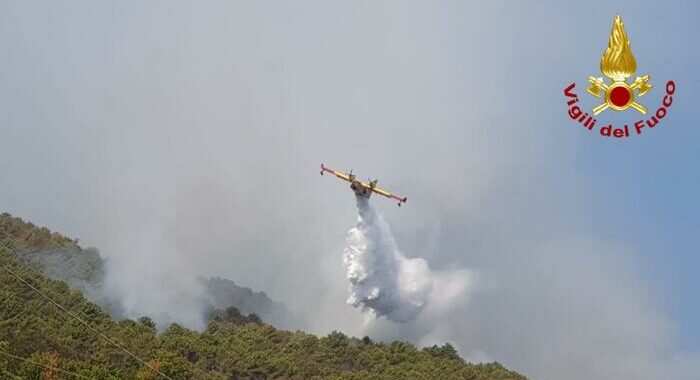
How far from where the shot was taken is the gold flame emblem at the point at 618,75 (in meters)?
82.1

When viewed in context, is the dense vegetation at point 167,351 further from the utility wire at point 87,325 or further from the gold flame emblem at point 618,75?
the gold flame emblem at point 618,75

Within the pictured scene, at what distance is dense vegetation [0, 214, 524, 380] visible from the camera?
12975 cm

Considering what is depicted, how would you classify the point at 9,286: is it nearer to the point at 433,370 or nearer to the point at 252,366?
the point at 252,366

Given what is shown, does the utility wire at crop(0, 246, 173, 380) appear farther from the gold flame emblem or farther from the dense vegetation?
the gold flame emblem

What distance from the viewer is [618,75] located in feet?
276

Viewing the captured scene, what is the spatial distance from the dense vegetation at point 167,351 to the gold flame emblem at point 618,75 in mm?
74792

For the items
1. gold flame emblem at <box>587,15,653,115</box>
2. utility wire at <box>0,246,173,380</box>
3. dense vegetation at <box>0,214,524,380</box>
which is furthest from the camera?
utility wire at <box>0,246,173,380</box>

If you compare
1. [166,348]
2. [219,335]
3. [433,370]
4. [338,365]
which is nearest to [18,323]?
[166,348]

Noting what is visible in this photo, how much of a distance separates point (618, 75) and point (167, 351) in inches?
3824

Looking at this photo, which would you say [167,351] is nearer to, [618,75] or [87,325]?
[87,325]

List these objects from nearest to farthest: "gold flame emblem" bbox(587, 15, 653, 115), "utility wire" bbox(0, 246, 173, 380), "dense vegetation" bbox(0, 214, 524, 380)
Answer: "gold flame emblem" bbox(587, 15, 653, 115)
"dense vegetation" bbox(0, 214, 524, 380)
"utility wire" bbox(0, 246, 173, 380)

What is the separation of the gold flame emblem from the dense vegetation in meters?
74.8

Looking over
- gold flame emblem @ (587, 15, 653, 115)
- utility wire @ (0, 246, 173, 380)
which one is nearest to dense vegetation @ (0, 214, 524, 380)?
utility wire @ (0, 246, 173, 380)

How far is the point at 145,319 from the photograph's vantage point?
186125 mm
